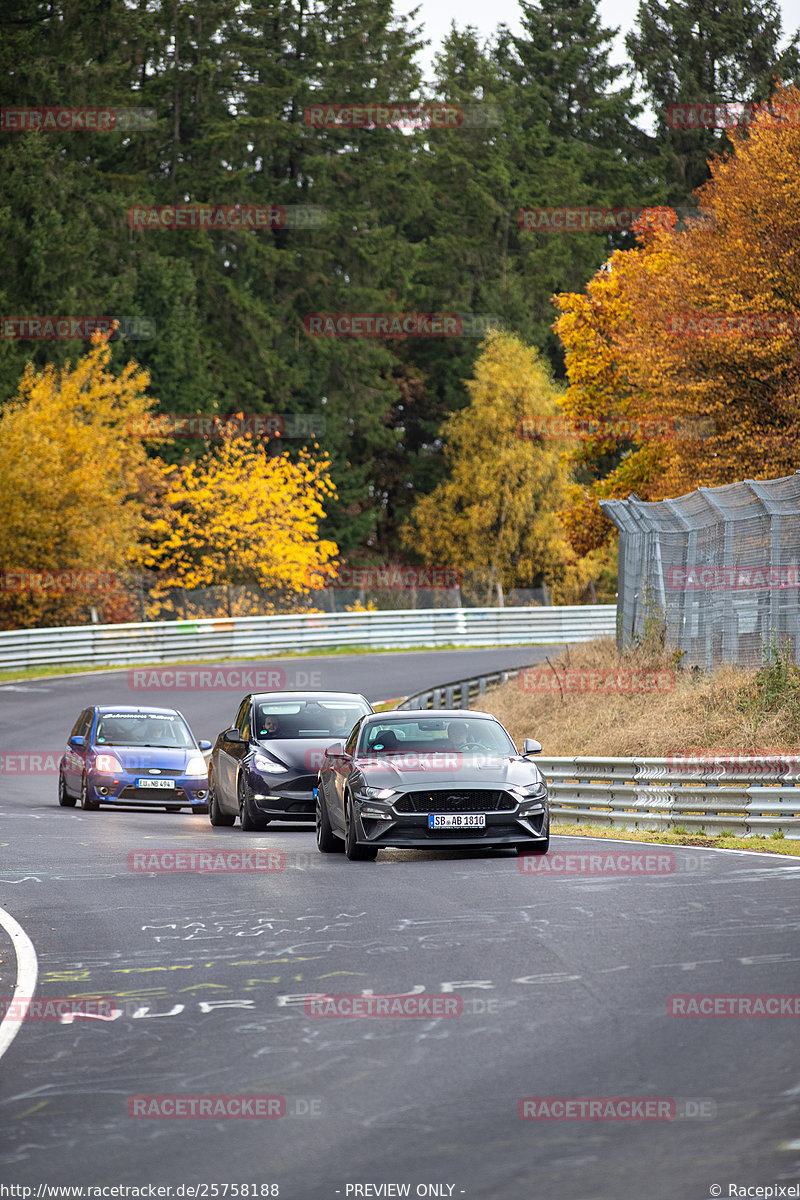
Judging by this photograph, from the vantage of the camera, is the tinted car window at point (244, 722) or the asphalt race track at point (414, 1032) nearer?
the asphalt race track at point (414, 1032)

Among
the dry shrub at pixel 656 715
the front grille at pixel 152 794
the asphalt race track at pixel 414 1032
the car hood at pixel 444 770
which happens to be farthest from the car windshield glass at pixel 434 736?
the front grille at pixel 152 794

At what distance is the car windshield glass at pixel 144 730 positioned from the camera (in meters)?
24.1

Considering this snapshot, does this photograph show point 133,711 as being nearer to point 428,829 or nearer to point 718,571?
point 718,571

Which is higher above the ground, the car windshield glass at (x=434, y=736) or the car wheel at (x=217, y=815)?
the car windshield glass at (x=434, y=736)

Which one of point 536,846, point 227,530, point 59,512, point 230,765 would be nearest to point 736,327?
point 230,765

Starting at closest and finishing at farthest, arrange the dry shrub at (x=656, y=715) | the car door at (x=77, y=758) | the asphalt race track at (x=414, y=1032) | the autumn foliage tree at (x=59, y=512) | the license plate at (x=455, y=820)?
the asphalt race track at (x=414, y=1032) < the license plate at (x=455, y=820) < the dry shrub at (x=656, y=715) < the car door at (x=77, y=758) < the autumn foliage tree at (x=59, y=512)

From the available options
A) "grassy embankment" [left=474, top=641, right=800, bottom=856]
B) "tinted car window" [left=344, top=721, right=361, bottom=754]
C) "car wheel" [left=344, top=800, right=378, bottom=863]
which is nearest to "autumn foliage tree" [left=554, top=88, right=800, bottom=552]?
"grassy embankment" [left=474, top=641, right=800, bottom=856]

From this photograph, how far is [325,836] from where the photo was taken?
17.1 metres

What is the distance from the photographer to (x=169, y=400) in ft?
198

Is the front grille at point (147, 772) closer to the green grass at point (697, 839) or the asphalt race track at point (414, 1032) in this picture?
the green grass at point (697, 839)

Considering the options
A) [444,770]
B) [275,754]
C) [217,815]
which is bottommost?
[217,815]

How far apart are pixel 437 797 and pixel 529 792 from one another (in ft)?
2.87

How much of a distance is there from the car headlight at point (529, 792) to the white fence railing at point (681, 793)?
2.95 metres

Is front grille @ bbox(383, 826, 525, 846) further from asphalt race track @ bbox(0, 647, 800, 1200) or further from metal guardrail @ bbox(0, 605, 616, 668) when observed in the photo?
metal guardrail @ bbox(0, 605, 616, 668)
